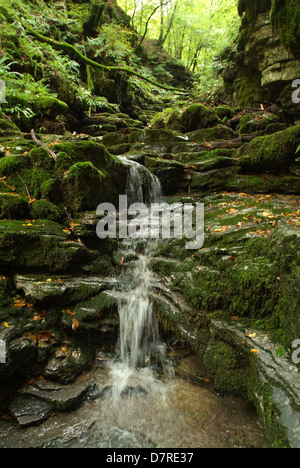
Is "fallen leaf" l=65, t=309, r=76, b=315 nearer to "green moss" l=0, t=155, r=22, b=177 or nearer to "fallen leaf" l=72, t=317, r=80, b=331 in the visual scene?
"fallen leaf" l=72, t=317, r=80, b=331

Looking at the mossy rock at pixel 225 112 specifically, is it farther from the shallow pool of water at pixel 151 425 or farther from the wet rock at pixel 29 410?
the wet rock at pixel 29 410

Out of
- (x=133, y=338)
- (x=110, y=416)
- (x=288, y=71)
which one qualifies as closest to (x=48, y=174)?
(x=133, y=338)

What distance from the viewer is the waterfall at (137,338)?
3.64 m

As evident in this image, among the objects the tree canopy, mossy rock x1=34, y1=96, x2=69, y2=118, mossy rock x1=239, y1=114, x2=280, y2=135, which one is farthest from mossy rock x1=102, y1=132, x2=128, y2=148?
the tree canopy

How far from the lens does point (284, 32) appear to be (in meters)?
7.02

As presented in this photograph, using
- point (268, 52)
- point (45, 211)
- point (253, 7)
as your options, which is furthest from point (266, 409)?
point (253, 7)

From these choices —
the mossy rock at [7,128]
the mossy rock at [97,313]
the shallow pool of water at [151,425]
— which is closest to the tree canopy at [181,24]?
the mossy rock at [7,128]

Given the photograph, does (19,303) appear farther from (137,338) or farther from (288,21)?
(288,21)

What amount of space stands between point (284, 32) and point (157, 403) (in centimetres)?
956

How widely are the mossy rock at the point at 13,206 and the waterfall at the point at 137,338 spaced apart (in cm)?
247

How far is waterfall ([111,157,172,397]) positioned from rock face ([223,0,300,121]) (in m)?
7.80

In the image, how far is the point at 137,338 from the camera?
414 centimetres

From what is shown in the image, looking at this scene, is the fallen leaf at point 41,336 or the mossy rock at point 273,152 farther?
the mossy rock at point 273,152
